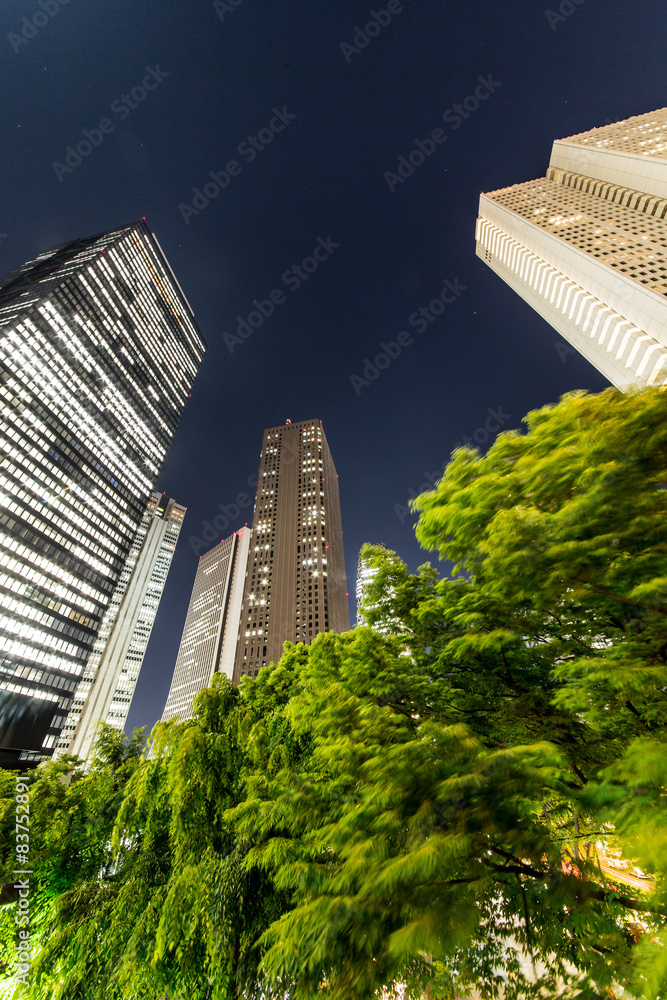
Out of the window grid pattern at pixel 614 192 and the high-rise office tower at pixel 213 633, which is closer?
the window grid pattern at pixel 614 192

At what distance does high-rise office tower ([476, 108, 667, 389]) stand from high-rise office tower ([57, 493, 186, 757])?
117 metres

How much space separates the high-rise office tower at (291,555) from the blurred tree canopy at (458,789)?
87.8 metres

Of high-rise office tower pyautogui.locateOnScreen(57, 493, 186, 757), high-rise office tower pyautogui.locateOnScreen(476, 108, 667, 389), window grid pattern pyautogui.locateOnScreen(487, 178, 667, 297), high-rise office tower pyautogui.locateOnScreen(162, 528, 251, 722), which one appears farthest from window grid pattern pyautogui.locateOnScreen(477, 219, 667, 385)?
high-rise office tower pyautogui.locateOnScreen(162, 528, 251, 722)

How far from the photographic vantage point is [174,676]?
199 meters

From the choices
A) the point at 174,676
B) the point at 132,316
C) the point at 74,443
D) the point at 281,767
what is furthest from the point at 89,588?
the point at 174,676

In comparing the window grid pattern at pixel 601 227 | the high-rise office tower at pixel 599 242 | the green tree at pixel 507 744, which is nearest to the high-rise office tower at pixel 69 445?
the green tree at pixel 507 744

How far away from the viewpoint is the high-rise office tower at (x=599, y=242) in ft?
136

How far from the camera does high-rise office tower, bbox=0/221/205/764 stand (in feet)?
236

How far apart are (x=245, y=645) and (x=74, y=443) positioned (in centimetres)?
6807

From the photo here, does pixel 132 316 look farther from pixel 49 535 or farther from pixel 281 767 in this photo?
pixel 281 767

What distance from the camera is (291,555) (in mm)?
114625

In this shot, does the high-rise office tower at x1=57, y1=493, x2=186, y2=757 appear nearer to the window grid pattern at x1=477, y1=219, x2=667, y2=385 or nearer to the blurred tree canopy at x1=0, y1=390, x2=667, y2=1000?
the window grid pattern at x1=477, y1=219, x2=667, y2=385

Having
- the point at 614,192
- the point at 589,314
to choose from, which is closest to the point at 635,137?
the point at 614,192

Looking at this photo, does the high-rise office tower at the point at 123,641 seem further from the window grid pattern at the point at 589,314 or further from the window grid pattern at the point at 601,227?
the window grid pattern at the point at 601,227
